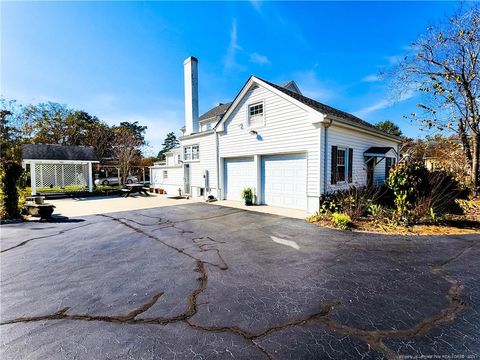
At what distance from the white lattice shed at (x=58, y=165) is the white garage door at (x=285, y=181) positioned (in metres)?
17.9

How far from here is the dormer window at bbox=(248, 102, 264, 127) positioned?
11.5m

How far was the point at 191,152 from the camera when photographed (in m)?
16.2

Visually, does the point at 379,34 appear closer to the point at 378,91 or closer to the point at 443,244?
the point at 378,91

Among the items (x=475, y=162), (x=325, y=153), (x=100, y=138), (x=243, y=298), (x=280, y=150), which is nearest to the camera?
(x=243, y=298)

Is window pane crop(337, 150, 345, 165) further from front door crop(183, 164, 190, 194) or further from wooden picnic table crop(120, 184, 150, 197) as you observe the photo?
wooden picnic table crop(120, 184, 150, 197)

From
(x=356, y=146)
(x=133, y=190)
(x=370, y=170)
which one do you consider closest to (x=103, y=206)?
(x=133, y=190)

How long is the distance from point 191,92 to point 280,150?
9.70 metres

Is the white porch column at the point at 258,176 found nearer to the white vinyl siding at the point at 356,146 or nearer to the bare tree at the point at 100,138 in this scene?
the white vinyl siding at the point at 356,146

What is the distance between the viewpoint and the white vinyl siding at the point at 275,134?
9305 mm

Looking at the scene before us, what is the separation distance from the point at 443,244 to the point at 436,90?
388 inches

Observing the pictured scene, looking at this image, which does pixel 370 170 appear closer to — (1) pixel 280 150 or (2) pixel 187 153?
(1) pixel 280 150

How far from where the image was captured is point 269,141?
1101 cm

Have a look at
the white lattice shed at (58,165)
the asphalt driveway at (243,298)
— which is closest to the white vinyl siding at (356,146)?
the asphalt driveway at (243,298)

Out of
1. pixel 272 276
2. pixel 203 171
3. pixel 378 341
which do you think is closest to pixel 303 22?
pixel 203 171
